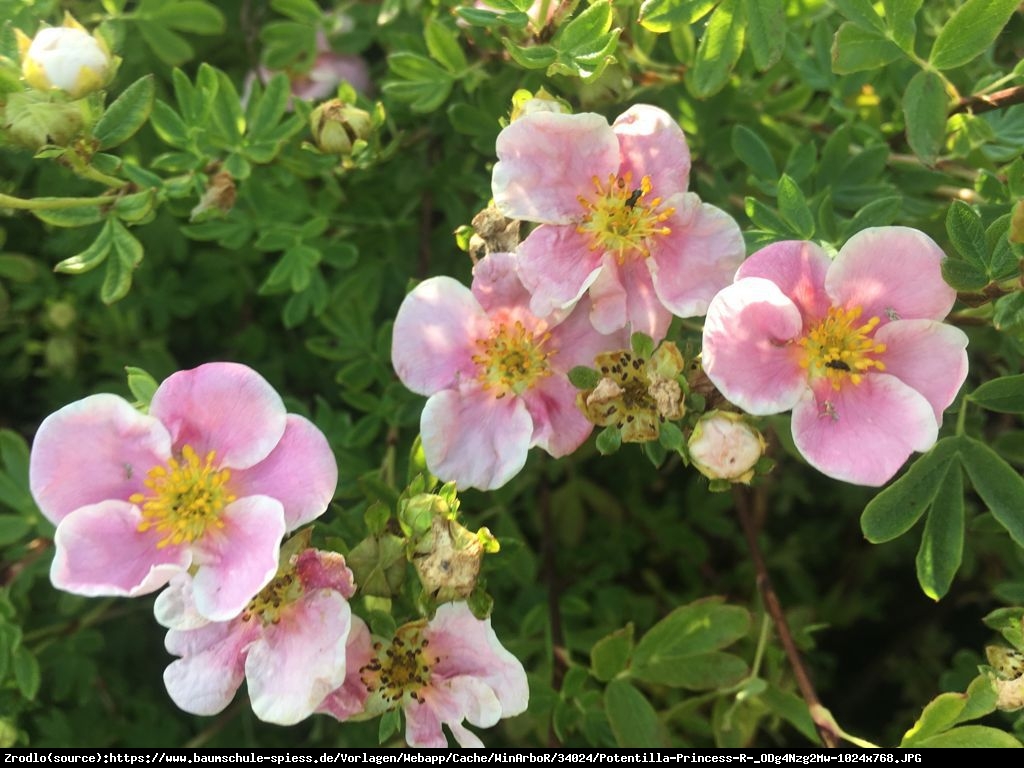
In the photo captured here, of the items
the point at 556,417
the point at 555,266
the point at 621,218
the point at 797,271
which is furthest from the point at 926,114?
the point at 556,417

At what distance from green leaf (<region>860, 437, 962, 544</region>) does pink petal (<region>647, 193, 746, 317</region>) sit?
0.40 m

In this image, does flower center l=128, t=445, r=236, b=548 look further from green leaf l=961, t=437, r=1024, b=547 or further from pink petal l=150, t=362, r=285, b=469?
green leaf l=961, t=437, r=1024, b=547

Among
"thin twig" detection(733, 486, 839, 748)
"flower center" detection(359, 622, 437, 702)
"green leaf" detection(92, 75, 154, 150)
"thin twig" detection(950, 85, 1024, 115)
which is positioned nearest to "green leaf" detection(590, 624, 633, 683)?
"thin twig" detection(733, 486, 839, 748)

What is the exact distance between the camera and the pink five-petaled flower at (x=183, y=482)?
1.30m

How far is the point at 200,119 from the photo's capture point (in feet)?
5.53

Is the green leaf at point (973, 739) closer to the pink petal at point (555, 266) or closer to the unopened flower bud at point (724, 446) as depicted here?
the unopened flower bud at point (724, 446)

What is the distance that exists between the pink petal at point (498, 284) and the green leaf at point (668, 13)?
0.41m

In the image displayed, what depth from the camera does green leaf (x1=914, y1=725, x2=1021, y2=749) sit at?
1.43m

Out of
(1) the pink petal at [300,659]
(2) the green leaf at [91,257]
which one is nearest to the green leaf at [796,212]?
(1) the pink petal at [300,659]

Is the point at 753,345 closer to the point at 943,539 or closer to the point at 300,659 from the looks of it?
the point at 943,539

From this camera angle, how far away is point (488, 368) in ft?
5.04

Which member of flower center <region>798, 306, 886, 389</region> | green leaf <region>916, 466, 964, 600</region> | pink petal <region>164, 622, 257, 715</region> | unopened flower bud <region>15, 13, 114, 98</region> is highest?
unopened flower bud <region>15, 13, 114, 98</region>

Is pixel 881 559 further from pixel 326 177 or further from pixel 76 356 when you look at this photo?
pixel 76 356

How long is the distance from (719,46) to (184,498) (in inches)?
42.2
